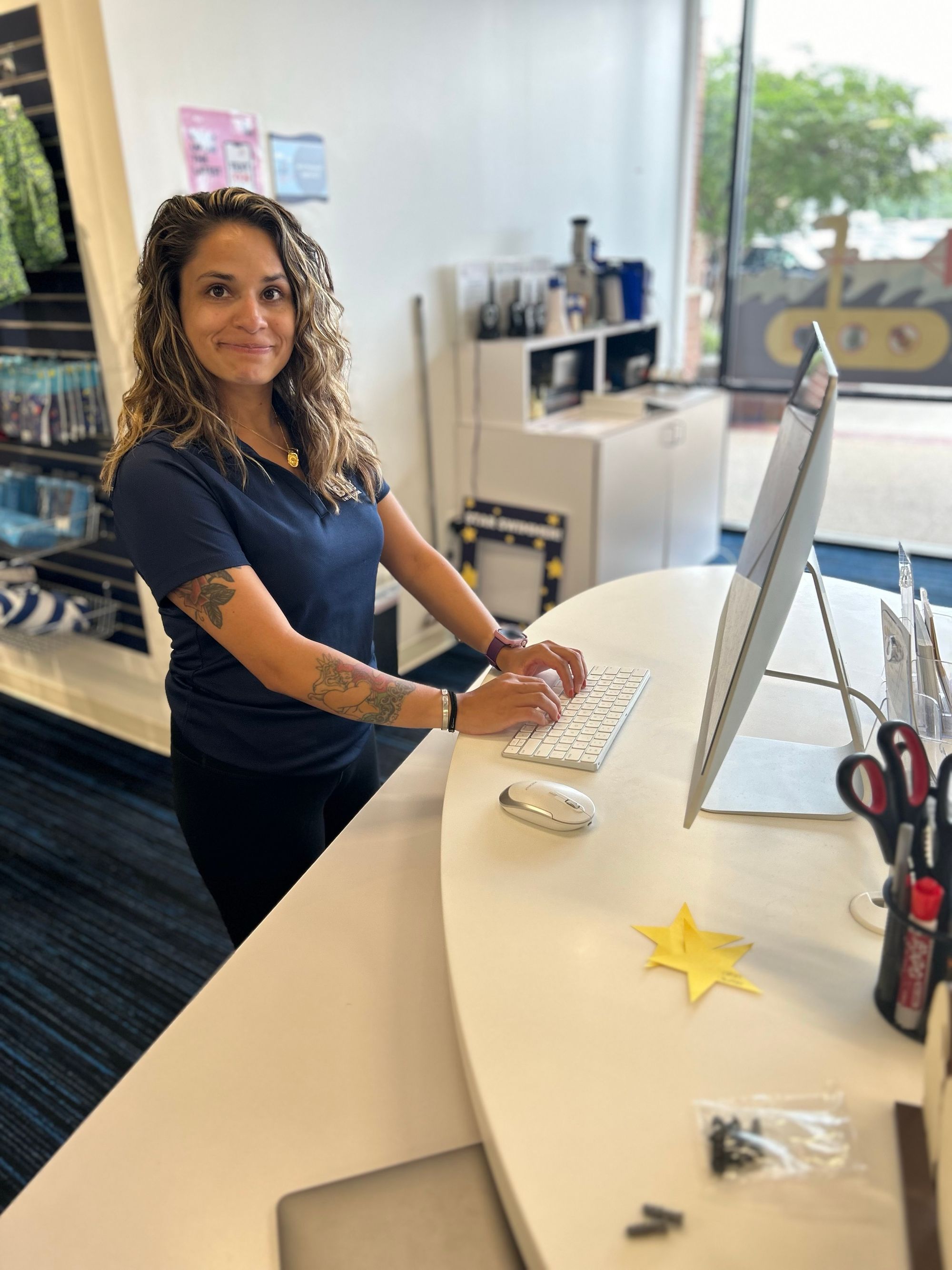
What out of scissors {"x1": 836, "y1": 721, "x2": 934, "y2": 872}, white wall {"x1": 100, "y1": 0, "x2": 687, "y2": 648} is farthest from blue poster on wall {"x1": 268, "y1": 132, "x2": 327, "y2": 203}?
scissors {"x1": 836, "y1": 721, "x2": 934, "y2": 872}

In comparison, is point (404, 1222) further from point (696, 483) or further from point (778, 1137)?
point (696, 483)

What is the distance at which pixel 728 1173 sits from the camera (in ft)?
2.26

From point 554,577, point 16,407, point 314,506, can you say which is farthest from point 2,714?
point 314,506

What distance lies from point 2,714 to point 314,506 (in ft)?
7.60

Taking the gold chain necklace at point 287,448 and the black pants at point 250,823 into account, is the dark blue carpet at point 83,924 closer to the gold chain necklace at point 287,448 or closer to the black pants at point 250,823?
the black pants at point 250,823

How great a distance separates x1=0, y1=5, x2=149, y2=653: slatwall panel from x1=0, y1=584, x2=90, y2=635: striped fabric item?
134 millimetres

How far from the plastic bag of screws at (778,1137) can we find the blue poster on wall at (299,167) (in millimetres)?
2543

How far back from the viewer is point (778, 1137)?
710mm

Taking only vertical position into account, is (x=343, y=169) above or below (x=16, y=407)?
above

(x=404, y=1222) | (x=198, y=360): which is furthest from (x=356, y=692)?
(x=404, y=1222)

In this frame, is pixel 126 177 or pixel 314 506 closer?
pixel 314 506

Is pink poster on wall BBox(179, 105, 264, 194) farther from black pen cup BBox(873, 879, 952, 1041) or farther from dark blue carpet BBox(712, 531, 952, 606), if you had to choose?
dark blue carpet BBox(712, 531, 952, 606)

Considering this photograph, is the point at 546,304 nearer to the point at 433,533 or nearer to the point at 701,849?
the point at 433,533

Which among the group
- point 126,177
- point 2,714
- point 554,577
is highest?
point 126,177
